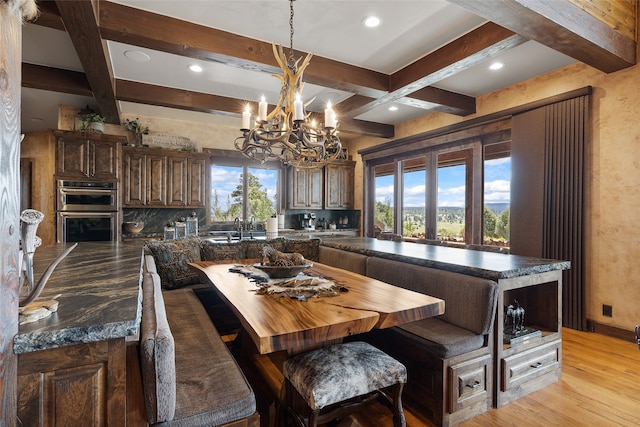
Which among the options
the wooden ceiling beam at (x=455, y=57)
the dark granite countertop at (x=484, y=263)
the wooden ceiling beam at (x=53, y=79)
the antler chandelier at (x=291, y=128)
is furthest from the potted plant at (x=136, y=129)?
the dark granite countertop at (x=484, y=263)

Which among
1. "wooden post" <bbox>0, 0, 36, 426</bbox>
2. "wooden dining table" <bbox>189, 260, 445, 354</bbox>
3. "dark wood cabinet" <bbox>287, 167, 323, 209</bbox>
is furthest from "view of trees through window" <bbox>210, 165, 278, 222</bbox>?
"wooden post" <bbox>0, 0, 36, 426</bbox>

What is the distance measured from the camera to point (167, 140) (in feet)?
17.8

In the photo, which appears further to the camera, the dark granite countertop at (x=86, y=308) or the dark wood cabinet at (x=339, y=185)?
the dark wood cabinet at (x=339, y=185)

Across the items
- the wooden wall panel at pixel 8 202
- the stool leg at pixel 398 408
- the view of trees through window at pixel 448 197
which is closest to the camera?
the wooden wall panel at pixel 8 202

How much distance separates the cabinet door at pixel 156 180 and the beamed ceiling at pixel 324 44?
98cm

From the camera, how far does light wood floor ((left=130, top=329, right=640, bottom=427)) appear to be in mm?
1873

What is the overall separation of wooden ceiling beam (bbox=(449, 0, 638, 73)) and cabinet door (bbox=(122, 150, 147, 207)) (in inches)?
186

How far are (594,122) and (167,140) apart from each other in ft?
19.1

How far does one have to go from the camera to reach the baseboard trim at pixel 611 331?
3021 mm

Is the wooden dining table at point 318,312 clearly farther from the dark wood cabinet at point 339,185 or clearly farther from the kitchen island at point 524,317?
the dark wood cabinet at point 339,185

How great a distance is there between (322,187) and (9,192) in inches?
240

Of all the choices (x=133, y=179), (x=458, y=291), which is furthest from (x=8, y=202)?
(x=133, y=179)

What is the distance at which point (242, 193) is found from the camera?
6227mm

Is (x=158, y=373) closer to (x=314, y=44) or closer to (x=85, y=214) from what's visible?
(x=314, y=44)
